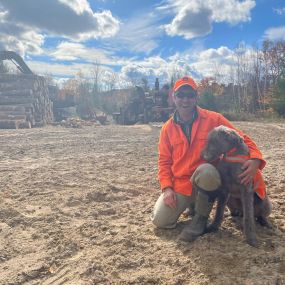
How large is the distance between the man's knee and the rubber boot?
10 cm

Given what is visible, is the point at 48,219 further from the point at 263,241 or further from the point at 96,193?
the point at 263,241

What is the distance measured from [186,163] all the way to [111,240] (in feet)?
3.45

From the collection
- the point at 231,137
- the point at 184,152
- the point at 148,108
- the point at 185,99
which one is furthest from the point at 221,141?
the point at 148,108

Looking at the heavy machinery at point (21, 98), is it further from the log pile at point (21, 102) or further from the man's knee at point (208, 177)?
the man's knee at point (208, 177)

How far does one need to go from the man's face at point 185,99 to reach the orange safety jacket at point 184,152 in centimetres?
11

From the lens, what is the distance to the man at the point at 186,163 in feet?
10.3

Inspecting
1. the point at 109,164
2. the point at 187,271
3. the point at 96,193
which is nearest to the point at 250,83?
the point at 109,164

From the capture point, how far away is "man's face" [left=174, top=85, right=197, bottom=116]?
11.7 ft

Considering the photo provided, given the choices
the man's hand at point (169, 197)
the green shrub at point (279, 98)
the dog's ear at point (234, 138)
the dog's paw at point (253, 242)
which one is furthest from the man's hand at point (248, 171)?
the green shrub at point (279, 98)

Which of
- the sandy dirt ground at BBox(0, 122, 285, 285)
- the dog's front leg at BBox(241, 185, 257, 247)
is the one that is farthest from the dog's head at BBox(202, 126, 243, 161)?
the sandy dirt ground at BBox(0, 122, 285, 285)

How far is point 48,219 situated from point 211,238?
186 cm

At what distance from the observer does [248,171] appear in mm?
2773

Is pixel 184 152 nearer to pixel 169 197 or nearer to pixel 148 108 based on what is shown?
pixel 169 197

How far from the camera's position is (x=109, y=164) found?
278 inches
